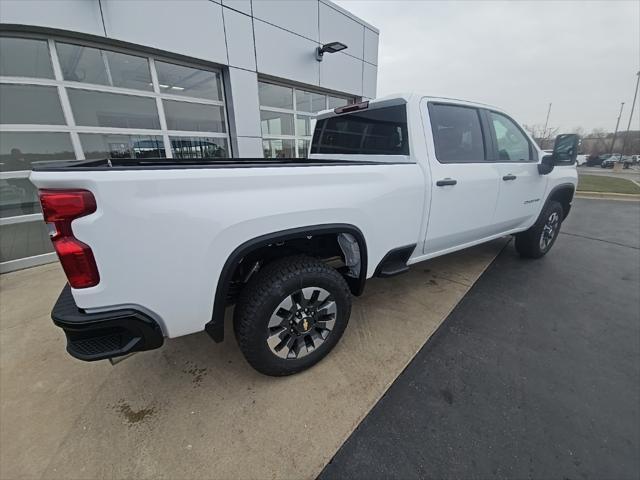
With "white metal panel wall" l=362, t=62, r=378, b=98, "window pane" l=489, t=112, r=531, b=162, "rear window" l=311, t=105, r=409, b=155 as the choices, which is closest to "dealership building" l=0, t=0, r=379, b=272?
"white metal panel wall" l=362, t=62, r=378, b=98

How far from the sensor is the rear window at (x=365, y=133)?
2.47m

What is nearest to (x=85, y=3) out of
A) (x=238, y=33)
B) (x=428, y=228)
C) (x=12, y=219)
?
(x=238, y=33)

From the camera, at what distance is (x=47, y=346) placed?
8.00 ft

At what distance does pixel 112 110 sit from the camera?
4.78 meters

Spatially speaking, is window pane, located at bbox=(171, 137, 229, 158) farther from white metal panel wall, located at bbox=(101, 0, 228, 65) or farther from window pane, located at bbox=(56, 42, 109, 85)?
white metal panel wall, located at bbox=(101, 0, 228, 65)

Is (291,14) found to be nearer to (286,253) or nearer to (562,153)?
(562,153)

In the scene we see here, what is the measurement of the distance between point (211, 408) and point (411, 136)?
2.53 m

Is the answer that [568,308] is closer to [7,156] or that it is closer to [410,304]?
[410,304]

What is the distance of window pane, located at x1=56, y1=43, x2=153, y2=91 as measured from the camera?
4324 millimetres

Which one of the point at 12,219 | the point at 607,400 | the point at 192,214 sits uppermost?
the point at 192,214

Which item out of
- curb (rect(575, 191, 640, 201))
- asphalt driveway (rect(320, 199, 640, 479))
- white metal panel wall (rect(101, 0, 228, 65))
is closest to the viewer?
asphalt driveway (rect(320, 199, 640, 479))

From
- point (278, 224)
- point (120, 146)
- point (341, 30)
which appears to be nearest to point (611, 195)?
point (341, 30)

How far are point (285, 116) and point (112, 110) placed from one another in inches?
149

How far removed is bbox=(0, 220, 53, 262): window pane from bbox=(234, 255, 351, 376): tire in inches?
187
